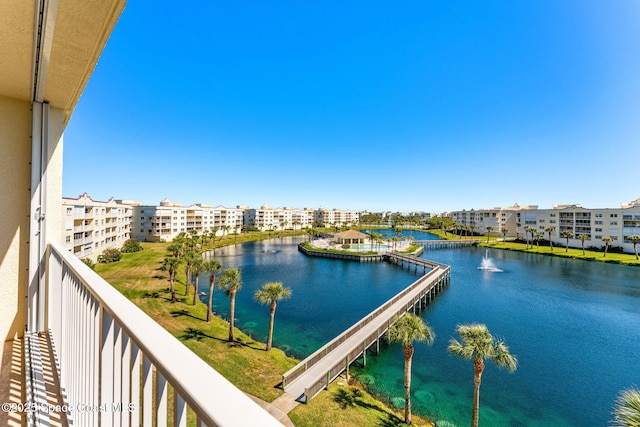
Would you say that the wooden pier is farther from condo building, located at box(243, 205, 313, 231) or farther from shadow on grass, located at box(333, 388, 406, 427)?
condo building, located at box(243, 205, 313, 231)

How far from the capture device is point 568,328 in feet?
56.5

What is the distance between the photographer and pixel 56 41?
214 centimetres

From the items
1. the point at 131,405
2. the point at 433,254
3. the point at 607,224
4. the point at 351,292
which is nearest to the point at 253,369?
the point at 131,405

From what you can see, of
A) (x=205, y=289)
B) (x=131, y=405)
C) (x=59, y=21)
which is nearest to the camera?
(x=131, y=405)

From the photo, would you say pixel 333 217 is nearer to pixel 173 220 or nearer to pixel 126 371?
pixel 173 220

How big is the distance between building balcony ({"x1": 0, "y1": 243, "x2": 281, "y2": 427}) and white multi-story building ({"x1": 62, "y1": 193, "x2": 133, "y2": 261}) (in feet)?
78.7

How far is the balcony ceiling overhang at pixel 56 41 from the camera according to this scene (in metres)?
1.84

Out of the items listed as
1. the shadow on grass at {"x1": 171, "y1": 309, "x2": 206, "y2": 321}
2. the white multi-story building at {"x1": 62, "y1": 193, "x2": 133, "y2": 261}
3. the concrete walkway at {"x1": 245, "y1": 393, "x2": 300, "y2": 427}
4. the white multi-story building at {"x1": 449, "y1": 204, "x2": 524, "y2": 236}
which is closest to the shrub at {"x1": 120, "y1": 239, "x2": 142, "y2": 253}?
the white multi-story building at {"x1": 62, "y1": 193, "x2": 133, "y2": 261}

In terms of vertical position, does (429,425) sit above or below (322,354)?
below

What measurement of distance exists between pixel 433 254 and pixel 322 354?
3721 cm

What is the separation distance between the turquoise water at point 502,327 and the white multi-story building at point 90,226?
44.1 feet

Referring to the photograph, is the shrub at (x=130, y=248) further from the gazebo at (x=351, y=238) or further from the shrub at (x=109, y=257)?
the gazebo at (x=351, y=238)

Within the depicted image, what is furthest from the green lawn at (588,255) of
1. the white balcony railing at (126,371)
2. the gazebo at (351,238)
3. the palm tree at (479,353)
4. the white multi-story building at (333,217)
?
the white multi-story building at (333,217)

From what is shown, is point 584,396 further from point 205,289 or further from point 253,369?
point 205,289
